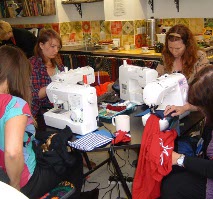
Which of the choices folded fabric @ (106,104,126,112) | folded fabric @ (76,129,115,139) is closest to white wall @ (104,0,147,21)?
folded fabric @ (106,104,126,112)

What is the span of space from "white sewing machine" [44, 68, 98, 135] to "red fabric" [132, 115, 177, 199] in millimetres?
340

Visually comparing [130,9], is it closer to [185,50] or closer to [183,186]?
[185,50]

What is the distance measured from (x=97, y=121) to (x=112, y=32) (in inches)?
111

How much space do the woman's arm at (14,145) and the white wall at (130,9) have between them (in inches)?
121

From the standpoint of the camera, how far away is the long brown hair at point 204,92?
137cm

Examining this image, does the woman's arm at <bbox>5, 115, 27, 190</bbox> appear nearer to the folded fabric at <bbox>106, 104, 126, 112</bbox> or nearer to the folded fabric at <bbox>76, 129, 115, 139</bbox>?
the folded fabric at <bbox>76, 129, 115, 139</bbox>

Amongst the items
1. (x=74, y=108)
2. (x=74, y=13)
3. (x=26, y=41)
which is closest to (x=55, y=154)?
(x=74, y=108)

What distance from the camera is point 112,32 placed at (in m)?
4.40

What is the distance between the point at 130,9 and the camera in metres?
4.05

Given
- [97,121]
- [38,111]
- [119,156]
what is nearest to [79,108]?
[97,121]

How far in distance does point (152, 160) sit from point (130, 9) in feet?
9.81

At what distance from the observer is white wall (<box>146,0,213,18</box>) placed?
12.0 ft

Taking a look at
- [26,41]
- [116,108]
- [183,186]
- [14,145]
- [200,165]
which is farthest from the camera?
[26,41]

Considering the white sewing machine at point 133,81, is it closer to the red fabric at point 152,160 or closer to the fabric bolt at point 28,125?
the red fabric at point 152,160
